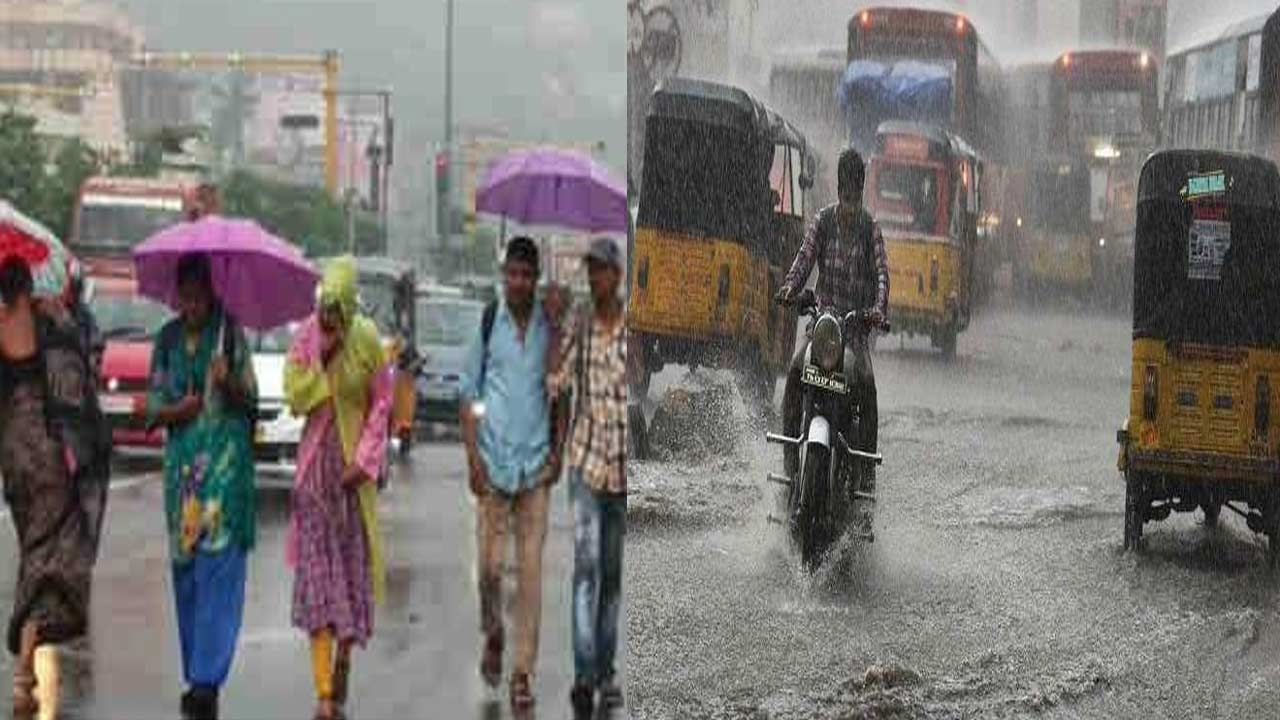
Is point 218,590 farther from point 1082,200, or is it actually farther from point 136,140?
point 136,140

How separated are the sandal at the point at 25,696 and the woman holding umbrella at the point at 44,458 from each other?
0.04 meters

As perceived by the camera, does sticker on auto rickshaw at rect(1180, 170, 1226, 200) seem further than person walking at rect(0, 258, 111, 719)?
No

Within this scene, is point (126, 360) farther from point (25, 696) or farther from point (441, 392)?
point (25, 696)

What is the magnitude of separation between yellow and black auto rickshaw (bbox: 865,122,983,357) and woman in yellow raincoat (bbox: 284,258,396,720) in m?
2.49

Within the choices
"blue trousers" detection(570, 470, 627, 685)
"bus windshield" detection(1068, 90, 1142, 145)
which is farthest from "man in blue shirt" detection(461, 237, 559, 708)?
"bus windshield" detection(1068, 90, 1142, 145)

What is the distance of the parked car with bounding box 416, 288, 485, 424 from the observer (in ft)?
90.7

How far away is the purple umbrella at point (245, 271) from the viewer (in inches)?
334

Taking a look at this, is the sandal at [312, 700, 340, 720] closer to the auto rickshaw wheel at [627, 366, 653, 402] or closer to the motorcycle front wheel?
the auto rickshaw wheel at [627, 366, 653, 402]

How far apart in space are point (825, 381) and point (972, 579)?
0.55m

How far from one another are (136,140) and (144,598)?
51.7 metres

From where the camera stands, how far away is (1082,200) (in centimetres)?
566

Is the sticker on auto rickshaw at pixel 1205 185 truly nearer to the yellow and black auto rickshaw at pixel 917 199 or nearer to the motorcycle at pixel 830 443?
the yellow and black auto rickshaw at pixel 917 199

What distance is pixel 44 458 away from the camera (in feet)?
25.5

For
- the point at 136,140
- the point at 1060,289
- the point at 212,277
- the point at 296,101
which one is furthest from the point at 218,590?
the point at 296,101
